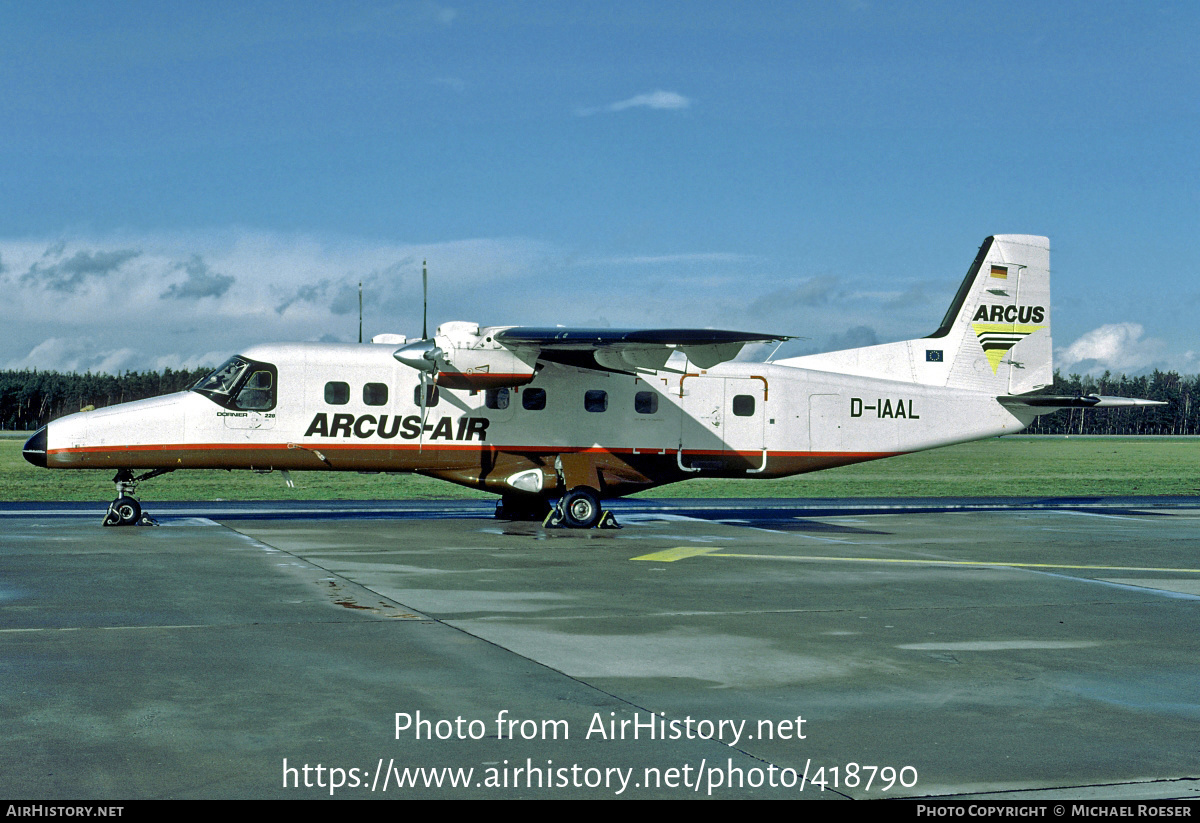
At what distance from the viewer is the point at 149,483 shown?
4022 centimetres

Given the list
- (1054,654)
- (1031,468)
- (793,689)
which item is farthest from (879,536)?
(1031,468)

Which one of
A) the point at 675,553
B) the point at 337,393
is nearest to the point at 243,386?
the point at 337,393

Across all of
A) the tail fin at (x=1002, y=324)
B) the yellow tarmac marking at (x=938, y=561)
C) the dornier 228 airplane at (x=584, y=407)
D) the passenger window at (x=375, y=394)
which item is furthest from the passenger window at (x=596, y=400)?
the tail fin at (x=1002, y=324)

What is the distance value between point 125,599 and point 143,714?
15.6ft

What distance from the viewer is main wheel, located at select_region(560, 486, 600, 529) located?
19.5 metres

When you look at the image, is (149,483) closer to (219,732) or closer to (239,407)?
(239,407)

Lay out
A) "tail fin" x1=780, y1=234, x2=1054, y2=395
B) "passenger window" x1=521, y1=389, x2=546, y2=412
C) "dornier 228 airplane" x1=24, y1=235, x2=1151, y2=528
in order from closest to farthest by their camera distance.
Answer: "dornier 228 airplane" x1=24, y1=235, x2=1151, y2=528 < "passenger window" x1=521, y1=389, x2=546, y2=412 < "tail fin" x1=780, y1=234, x2=1054, y2=395

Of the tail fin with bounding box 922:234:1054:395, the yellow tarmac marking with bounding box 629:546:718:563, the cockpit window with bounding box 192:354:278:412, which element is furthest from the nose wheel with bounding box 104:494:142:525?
the tail fin with bounding box 922:234:1054:395

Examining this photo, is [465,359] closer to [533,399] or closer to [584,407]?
[533,399]

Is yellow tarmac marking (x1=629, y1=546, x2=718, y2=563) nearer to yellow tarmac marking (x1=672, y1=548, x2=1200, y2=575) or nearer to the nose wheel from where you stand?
yellow tarmac marking (x1=672, y1=548, x2=1200, y2=575)

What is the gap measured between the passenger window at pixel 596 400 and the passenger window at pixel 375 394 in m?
3.65

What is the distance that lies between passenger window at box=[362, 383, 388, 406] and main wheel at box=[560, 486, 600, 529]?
146 inches

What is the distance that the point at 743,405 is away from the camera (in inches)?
830
